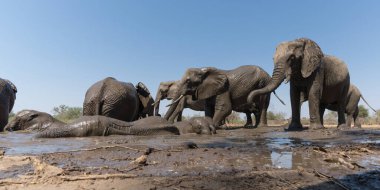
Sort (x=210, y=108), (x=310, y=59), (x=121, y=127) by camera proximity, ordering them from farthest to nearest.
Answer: (x=210, y=108) → (x=310, y=59) → (x=121, y=127)

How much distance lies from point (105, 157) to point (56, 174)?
1.02 meters

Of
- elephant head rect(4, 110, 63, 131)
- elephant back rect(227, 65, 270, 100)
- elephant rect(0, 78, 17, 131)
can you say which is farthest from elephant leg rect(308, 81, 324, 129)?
elephant rect(0, 78, 17, 131)

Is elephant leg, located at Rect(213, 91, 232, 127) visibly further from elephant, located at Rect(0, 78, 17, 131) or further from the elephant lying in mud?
elephant, located at Rect(0, 78, 17, 131)

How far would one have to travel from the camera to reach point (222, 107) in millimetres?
11625

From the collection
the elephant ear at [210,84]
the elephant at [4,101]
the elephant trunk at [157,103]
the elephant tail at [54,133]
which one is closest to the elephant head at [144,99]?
the elephant trunk at [157,103]

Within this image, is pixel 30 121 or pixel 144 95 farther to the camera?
pixel 144 95

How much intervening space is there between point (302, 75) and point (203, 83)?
3.52m

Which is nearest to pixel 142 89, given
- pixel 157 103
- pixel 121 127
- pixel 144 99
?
pixel 144 99

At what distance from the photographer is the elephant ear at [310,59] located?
8812mm

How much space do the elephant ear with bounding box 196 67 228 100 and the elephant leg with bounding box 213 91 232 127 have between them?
21 centimetres

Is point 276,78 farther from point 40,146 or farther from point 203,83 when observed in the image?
point 40,146

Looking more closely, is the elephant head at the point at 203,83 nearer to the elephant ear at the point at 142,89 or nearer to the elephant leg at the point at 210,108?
the elephant leg at the point at 210,108

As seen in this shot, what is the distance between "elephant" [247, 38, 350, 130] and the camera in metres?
8.87

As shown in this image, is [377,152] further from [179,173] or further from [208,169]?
[179,173]
